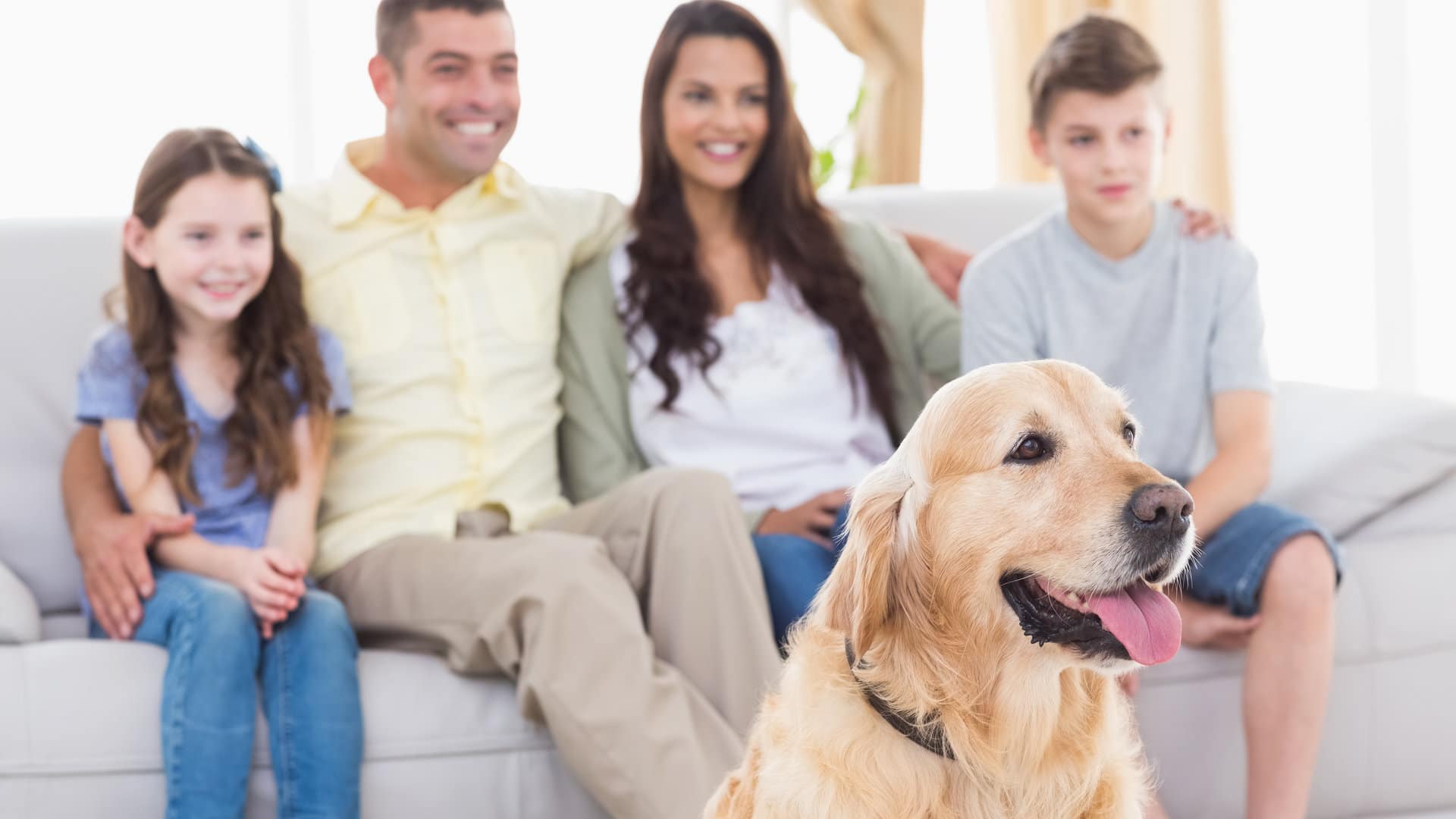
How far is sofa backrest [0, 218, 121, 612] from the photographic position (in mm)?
2568

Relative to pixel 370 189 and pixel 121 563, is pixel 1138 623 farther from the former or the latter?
pixel 370 189

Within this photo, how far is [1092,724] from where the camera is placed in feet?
4.81

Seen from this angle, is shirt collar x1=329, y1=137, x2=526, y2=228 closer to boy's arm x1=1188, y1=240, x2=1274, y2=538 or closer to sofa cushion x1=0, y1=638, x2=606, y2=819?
sofa cushion x1=0, y1=638, x2=606, y2=819

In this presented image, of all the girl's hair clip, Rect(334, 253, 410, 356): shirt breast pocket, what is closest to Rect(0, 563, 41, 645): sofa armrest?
Rect(334, 253, 410, 356): shirt breast pocket

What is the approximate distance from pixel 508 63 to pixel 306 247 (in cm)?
52

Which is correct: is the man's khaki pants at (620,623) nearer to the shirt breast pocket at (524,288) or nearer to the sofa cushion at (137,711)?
the sofa cushion at (137,711)

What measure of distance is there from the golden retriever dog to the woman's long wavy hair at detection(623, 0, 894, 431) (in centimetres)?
124

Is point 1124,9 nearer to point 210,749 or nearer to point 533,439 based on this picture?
point 533,439

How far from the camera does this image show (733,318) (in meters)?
2.72

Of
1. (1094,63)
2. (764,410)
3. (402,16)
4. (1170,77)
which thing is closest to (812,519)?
(764,410)

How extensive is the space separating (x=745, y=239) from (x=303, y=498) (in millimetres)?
1013

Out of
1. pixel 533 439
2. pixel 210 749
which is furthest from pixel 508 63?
pixel 210 749

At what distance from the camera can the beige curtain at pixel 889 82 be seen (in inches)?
178

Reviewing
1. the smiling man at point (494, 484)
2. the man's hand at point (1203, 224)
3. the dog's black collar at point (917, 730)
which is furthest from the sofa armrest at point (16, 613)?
the man's hand at point (1203, 224)
